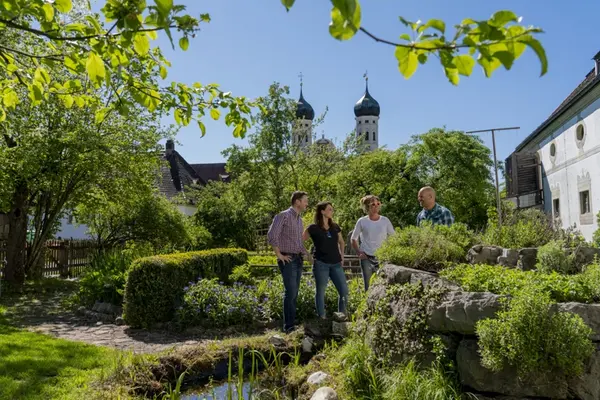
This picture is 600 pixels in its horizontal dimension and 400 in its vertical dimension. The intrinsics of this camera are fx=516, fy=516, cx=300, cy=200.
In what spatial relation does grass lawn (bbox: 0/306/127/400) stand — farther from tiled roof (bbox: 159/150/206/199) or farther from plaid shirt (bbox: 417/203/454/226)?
tiled roof (bbox: 159/150/206/199)

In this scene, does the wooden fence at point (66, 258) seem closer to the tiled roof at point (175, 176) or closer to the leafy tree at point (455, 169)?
the leafy tree at point (455, 169)

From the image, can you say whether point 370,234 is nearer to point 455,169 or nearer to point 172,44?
point 172,44

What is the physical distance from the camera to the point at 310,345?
6.18m

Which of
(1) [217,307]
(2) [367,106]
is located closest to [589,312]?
(1) [217,307]

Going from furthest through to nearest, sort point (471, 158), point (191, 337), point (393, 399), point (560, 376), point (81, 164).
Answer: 1. point (471, 158)
2. point (81, 164)
3. point (191, 337)
4. point (393, 399)
5. point (560, 376)

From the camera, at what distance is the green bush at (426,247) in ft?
17.9

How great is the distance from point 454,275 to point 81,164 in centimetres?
982

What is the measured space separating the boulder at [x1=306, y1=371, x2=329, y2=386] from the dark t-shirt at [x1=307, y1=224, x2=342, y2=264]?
1793 mm

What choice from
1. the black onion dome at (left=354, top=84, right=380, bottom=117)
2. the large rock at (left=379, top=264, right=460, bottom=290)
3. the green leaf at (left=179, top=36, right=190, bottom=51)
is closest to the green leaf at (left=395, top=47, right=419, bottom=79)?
the green leaf at (left=179, top=36, right=190, bottom=51)

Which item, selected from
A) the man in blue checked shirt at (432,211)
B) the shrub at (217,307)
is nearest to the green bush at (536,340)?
the man in blue checked shirt at (432,211)

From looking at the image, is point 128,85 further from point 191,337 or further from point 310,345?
point 191,337

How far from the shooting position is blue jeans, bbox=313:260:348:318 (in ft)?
21.7

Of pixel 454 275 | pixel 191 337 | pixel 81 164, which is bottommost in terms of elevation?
pixel 191 337

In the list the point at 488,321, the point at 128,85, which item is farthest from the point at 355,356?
the point at 128,85
